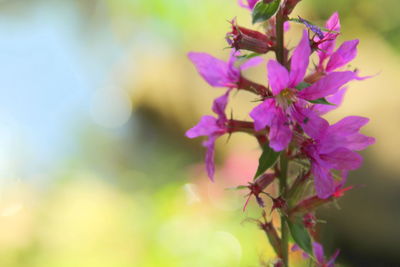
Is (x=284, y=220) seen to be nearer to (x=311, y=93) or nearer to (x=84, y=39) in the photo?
(x=311, y=93)

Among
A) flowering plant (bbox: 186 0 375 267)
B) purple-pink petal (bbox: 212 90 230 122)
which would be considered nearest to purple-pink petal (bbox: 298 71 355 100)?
flowering plant (bbox: 186 0 375 267)

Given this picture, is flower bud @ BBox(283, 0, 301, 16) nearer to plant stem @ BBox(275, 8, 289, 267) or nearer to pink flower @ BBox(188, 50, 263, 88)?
plant stem @ BBox(275, 8, 289, 267)

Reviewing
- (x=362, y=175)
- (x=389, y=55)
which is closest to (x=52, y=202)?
(x=362, y=175)

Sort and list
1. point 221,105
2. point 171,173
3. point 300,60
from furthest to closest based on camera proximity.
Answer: point 171,173, point 221,105, point 300,60

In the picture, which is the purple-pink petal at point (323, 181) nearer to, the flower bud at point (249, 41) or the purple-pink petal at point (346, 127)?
the purple-pink petal at point (346, 127)

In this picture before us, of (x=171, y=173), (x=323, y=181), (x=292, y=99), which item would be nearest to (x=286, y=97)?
(x=292, y=99)

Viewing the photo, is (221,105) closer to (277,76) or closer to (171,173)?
(277,76)
